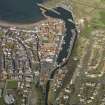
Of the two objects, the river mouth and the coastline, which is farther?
the river mouth

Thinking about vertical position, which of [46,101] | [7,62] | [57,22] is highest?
[57,22]

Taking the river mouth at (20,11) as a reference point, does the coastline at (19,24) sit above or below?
below

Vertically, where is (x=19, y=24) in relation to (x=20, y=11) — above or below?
below

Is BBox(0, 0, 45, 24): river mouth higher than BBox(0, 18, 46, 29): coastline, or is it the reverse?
BBox(0, 0, 45, 24): river mouth

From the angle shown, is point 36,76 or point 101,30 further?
point 101,30

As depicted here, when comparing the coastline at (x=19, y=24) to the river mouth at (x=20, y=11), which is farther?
the river mouth at (x=20, y=11)

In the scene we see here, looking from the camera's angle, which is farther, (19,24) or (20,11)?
(20,11)

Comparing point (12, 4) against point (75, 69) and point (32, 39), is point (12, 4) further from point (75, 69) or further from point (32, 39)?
point (75, 69)

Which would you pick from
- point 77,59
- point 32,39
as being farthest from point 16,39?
point 77,59
